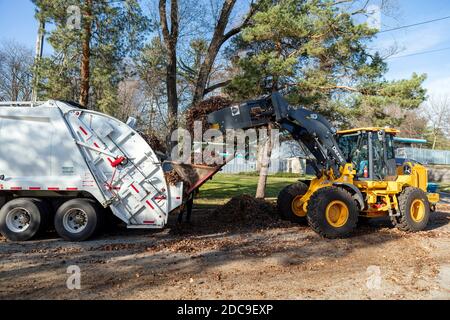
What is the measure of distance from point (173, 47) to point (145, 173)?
10012 millimetres

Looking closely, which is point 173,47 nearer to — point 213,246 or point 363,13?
point 363,13

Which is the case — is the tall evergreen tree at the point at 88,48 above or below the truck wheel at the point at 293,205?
above

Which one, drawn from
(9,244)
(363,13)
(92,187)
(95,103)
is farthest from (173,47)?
(9,244)

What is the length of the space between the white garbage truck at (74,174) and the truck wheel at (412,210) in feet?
17.4

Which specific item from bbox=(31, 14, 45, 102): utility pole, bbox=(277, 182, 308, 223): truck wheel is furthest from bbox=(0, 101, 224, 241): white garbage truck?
bbox=(31, 14, 45, 102): utility pole

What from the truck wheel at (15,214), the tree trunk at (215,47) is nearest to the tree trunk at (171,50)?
the tree trunk at (215,47)

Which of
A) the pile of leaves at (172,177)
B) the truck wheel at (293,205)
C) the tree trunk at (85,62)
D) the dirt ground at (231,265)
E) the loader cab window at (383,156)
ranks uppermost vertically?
the tree trunk at (85,62)

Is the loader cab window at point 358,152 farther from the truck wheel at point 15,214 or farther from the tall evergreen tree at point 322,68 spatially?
the truck wheel at point 15,214

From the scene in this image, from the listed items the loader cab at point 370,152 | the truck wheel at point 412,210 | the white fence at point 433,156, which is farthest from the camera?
the white fence at point 433,156

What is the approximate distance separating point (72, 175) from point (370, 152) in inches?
275

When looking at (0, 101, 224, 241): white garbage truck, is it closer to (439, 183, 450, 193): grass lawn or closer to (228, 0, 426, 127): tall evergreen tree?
(228, 0, 426, 127): tall evergreen tree

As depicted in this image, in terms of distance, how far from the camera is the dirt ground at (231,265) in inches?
208

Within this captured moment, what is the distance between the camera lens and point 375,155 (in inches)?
389

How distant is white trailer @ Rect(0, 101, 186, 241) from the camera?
27.0 ft
